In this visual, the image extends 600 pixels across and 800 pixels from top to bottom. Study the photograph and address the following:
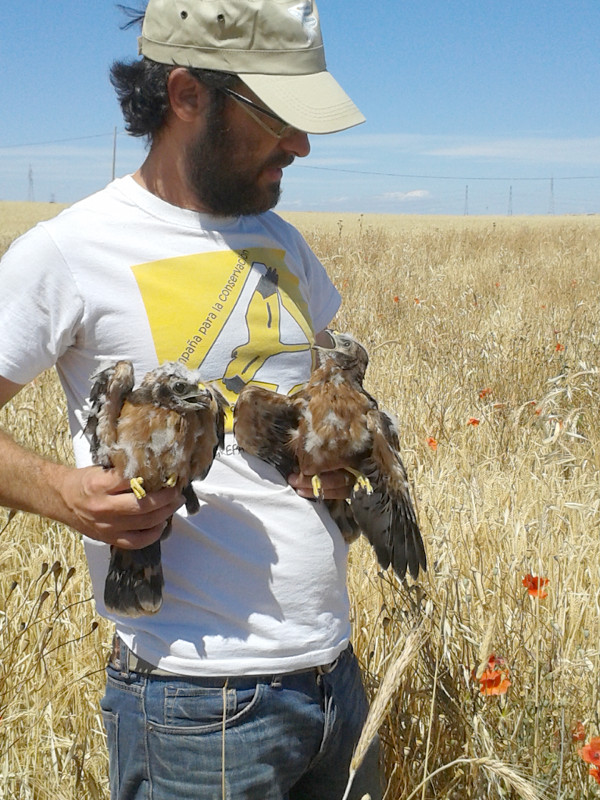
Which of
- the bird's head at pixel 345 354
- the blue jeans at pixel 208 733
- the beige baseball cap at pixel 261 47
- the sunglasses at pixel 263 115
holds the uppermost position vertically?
the beige baseball cap at pixel 261 47

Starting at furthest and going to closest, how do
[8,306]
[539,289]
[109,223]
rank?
[539,289] → [109,223] → [8,306]

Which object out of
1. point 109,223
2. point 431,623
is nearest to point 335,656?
point 431,623

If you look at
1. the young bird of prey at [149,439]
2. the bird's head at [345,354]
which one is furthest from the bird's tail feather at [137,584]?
the bird's head at [345,354]

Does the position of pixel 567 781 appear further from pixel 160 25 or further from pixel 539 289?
pixel 539 289

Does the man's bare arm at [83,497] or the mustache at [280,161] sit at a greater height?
the mustache at [280,161]

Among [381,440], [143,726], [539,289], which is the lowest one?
[539,289]

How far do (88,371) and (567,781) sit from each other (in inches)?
69.8

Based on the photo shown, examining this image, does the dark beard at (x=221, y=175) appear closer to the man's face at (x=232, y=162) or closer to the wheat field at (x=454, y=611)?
the man's face at (x=232, y=162)

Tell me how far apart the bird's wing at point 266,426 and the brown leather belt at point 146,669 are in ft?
1.47

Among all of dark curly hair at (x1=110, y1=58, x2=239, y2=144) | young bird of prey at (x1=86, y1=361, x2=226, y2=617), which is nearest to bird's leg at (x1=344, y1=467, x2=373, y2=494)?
young bird of prey at (x1=86, y1=361, x2=226, y2=617)

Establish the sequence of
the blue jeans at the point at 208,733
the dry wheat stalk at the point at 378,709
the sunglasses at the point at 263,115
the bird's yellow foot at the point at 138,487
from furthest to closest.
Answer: the sunglasses at the point at 263,115 < the blue jeans at the point at 208,733 < the bird's yellow foot at the point at 138,487 < the dry wheat stalk at the point at 378,709

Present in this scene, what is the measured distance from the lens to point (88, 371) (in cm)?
179

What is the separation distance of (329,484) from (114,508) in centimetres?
54

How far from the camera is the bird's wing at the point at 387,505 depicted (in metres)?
1.90
